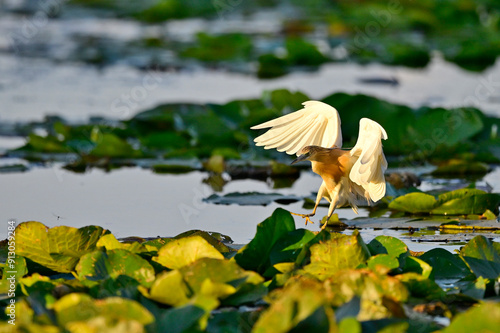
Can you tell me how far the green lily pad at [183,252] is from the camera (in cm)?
293

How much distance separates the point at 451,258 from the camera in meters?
3.09

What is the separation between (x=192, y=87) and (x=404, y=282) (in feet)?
22.5

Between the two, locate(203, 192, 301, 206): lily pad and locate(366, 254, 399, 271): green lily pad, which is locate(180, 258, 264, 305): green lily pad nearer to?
locate(366, 254, 399, 271): green lily pad

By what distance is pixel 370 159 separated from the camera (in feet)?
10.4

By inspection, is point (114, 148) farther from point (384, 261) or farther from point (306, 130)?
point (384, 261)

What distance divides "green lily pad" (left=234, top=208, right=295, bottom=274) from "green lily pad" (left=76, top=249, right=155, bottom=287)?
1.43 ft

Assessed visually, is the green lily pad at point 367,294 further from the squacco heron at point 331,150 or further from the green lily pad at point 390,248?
the squacco heron at point 331,150

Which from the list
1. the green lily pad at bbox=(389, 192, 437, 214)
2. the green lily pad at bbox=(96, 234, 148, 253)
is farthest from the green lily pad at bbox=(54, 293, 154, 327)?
the green lily pad at bbox=(389, 192, 437, 214)

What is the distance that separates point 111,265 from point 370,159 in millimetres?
1124

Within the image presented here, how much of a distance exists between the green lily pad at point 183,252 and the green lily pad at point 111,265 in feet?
0.31

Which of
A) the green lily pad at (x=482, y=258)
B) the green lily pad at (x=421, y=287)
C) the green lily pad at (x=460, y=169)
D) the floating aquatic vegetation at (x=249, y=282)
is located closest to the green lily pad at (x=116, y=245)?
the floating aquatic vegetation at (x=249, y=282)

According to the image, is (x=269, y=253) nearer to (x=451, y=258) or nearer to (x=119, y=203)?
(x=451, y=258)

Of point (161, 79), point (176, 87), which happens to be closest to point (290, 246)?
point (176, 87)

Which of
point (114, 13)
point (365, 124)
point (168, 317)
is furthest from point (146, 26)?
point (168, 317)
